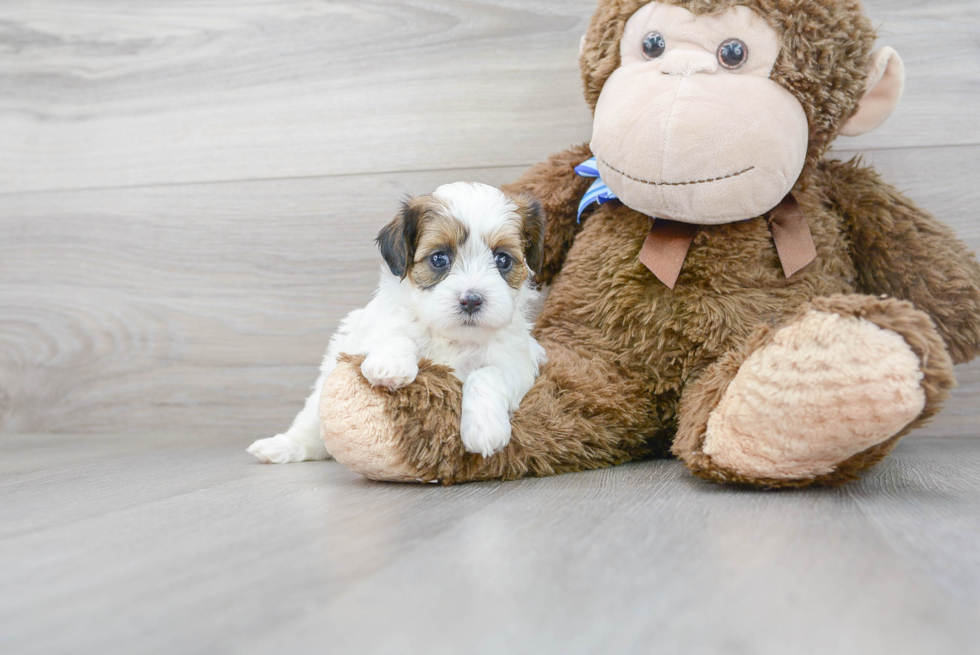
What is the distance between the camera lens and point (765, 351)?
1.09 metres

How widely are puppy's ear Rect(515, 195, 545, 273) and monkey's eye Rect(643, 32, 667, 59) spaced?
1.10ft

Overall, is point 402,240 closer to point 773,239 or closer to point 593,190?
point 593,190

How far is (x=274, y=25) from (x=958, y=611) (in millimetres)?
1930

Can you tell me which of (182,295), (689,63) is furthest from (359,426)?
(182,295)

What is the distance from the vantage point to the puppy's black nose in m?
1.25

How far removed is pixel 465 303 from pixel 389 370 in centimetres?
17

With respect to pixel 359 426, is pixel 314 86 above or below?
above

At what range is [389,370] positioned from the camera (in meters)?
1.19

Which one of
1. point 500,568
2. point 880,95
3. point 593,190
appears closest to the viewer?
point 500,568

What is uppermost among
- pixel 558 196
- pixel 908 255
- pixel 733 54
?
pixel 733 54

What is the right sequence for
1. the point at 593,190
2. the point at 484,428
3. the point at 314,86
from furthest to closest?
1. the point at 314,86
2. the point at 593,190
3. the point at 484,428

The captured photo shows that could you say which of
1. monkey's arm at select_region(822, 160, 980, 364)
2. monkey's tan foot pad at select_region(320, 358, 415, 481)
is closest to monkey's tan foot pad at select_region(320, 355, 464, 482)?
monkey's tan foot pad at select_region(320, 358, 415, 481)

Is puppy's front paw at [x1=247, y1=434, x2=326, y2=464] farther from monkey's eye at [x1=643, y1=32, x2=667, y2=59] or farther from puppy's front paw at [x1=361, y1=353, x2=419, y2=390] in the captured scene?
monkey's eye at [x1=643, y1=32, x2=667, y2=59]

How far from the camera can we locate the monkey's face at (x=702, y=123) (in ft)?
4.16
